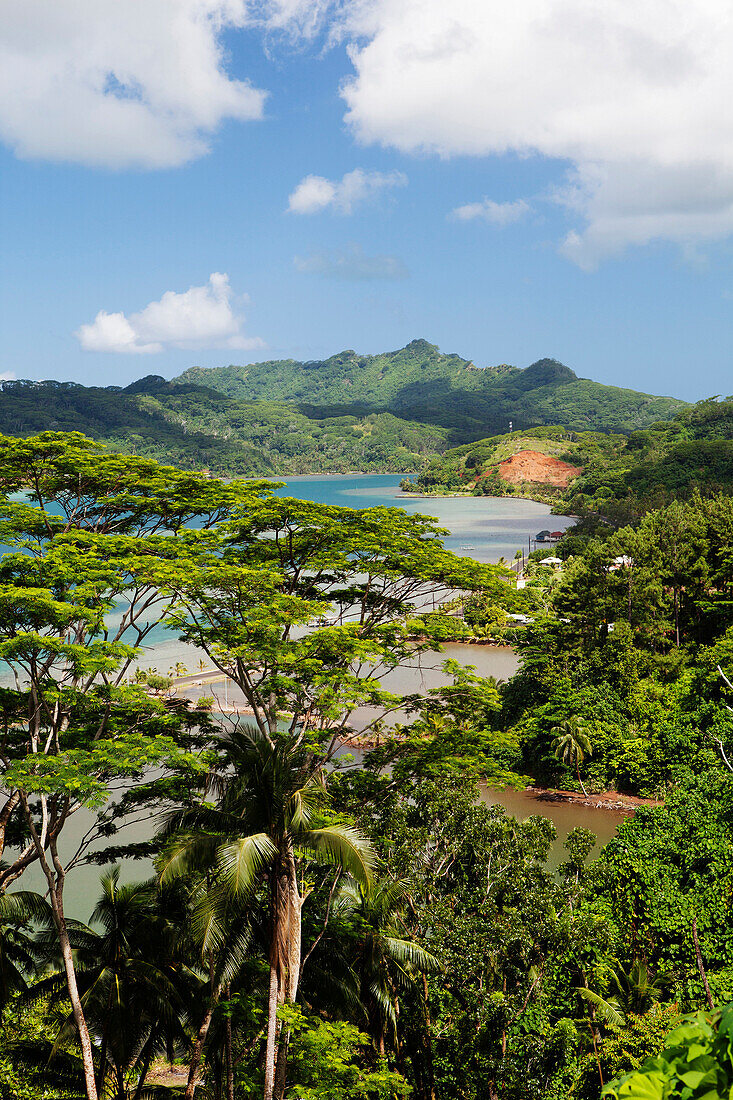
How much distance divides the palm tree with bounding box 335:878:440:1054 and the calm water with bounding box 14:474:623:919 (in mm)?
3238

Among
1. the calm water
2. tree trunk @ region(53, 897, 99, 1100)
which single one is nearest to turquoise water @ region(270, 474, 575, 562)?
the calm water

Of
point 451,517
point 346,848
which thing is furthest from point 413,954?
point 451,517

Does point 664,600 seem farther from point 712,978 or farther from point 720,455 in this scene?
point 720,455

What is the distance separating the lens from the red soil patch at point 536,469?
14262 cm

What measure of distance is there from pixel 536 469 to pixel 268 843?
481 ft

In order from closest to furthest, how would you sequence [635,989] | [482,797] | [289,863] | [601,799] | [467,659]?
[289,863] → [635,989] → [601,799] → [482,797] → [467,659]

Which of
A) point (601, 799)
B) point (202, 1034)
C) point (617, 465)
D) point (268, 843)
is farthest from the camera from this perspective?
point (617, 465)

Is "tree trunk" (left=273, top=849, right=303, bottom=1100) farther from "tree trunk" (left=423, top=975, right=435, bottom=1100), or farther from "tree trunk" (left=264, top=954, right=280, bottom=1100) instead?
"tree trunk" (left=423, top=975, right=435, bottom=1100)

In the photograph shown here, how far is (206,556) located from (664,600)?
22.9 meters

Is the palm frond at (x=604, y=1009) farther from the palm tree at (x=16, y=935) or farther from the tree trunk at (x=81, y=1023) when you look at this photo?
the palm tree at (x=16, y=935)

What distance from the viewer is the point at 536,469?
5876 inches

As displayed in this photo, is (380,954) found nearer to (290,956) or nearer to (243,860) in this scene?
(290,956)

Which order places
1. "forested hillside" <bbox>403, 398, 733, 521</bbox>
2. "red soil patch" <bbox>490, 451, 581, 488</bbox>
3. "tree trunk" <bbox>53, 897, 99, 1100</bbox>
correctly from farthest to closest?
1. "red soil patch" <bbox>490, 451, 581, 488</bbox>
2. "forested hillside" <bbox>403, 398, 733, 521</bbox>
3. "tree trunk" <bbox>53, 897, 99, 1100</bbox>

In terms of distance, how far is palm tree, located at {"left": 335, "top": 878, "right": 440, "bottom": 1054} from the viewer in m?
10.7
